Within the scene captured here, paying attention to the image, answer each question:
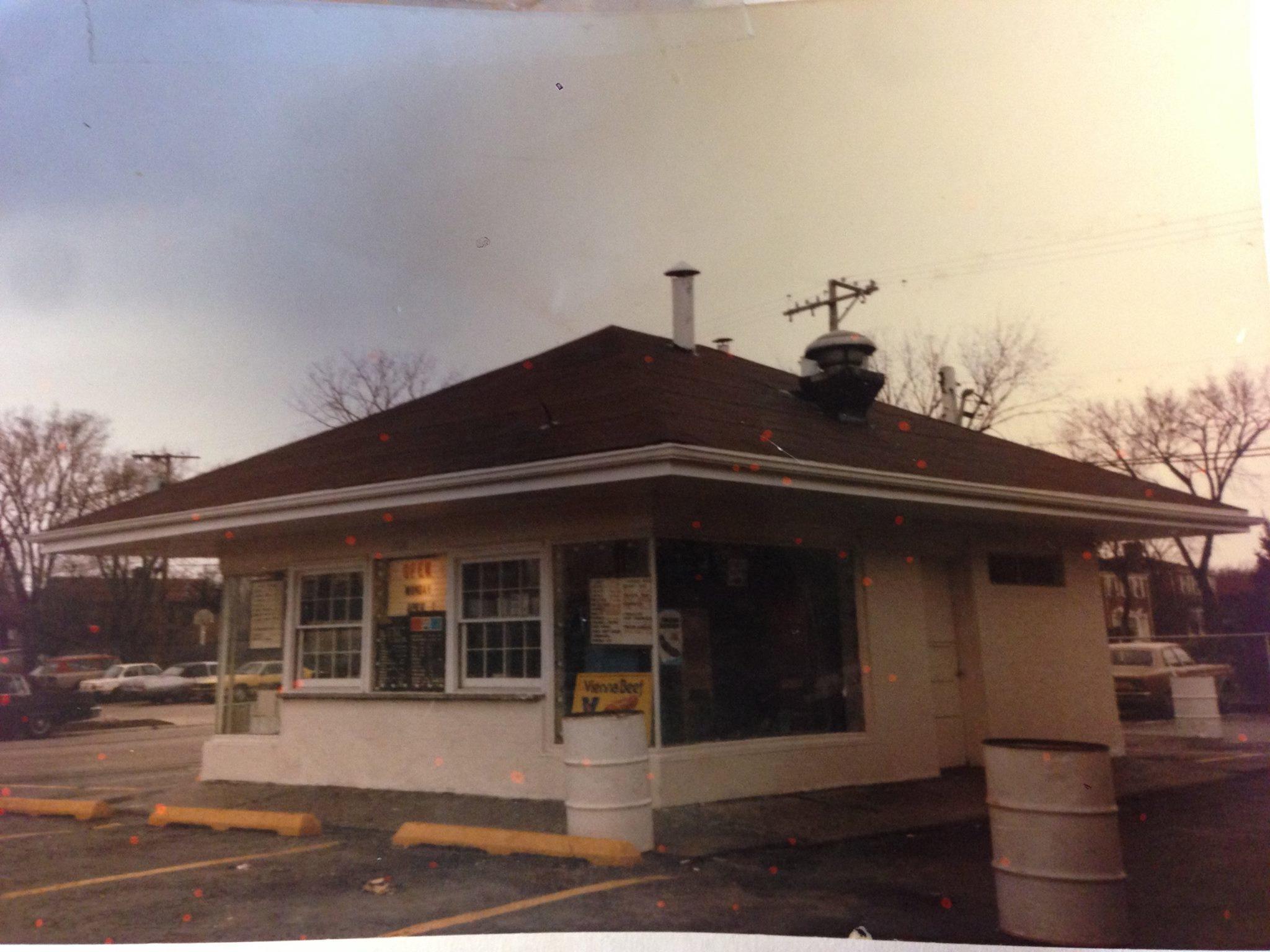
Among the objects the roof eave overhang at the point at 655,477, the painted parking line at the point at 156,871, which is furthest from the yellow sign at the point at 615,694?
the painted parking line at the point at 156,871

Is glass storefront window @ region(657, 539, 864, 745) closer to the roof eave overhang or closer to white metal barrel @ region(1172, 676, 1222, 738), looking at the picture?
the roof eave overhang

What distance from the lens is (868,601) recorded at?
818 centimetres

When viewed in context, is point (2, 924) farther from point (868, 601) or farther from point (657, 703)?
point (868, 601)

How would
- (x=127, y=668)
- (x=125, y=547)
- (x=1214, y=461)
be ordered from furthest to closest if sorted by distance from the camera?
(x=127, y=668) < (x=125, y=547) < (x=1214, y=461)

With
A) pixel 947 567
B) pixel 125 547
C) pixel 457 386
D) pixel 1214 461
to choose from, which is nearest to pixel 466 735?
pixel 457 386

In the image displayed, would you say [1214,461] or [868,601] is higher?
[1214,461]

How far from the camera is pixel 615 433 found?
21.0 feet

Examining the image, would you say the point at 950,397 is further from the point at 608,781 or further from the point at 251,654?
the point at 251,654

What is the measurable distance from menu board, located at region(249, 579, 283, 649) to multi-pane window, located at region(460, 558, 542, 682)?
228 cm

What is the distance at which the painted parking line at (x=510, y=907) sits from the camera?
14.4 feet

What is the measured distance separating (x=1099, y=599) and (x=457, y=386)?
6.15m

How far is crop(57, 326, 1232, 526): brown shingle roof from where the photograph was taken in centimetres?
668

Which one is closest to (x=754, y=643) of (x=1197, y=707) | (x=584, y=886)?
(x=584, y=886)

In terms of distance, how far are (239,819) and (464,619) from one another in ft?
7.22
